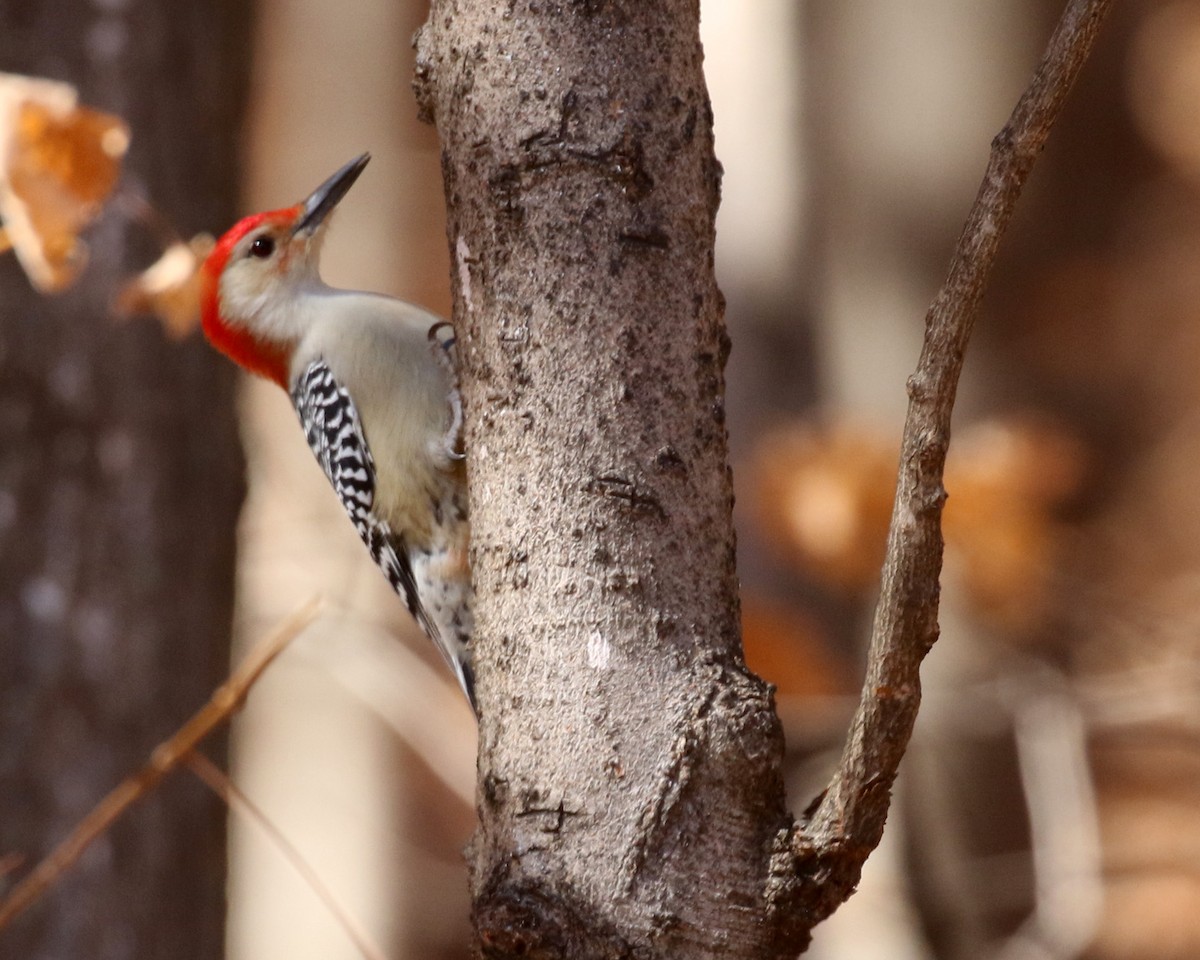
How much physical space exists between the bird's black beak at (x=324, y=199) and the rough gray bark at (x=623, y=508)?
1.67 meters

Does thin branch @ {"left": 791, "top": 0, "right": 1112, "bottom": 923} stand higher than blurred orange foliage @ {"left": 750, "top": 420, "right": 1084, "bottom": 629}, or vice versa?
blurred orange foliage @ {"left": 750, "top": 420, "right": 1084, "bottom": 629}

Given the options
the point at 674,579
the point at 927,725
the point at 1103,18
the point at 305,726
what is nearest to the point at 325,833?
the point at 305,726

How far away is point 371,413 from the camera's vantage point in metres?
2.95

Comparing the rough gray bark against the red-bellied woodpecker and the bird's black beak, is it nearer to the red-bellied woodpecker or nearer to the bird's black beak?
the red-bellied woodpecker

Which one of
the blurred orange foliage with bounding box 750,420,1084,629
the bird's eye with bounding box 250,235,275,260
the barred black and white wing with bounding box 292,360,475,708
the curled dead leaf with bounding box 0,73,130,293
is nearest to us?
the curled dead leaf with bounding box 0,73,130,293

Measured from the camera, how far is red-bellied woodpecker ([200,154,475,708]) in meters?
2.78

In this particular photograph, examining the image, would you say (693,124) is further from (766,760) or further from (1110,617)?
(1110,617)

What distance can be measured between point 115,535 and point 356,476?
0.68 meters

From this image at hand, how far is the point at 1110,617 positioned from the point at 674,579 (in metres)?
3.38

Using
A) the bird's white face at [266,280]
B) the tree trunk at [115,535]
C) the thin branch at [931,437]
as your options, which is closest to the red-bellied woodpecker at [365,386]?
the bird's white face at [266,280]

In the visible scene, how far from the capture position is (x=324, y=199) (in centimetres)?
321

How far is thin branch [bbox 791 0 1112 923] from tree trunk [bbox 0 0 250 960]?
2.44 meters

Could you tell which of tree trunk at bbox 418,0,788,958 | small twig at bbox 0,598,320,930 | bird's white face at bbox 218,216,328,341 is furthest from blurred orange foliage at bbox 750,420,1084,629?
tree trunk at bbox 418,0,788,958

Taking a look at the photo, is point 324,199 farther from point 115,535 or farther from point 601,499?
point 601,499
